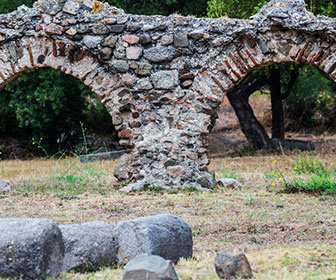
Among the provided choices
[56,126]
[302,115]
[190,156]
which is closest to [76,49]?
Result: [190,156]

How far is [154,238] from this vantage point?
3.31m

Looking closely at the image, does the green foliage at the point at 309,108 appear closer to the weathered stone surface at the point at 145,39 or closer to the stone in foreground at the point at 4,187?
the weathered stone surface at the point at 145,39

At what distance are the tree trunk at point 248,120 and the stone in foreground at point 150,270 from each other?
31.3 ft

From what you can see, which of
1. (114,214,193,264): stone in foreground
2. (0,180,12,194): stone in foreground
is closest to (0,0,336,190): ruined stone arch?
(0,180,12,194): stone in foreground

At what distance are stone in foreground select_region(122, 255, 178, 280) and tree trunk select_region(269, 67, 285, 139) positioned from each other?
32.3ft

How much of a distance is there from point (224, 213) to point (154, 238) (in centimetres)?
225

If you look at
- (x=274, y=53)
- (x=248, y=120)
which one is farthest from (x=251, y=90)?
(x=274, y=53)

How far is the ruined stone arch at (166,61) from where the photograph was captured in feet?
23.0

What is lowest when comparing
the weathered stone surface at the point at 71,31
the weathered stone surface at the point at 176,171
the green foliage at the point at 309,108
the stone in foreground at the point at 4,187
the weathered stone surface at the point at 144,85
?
the green foliage at the point at 309,108

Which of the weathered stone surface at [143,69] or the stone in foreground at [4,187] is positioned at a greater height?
the weathered stone surface at [143,69]

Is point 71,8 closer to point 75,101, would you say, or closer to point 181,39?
point 181,39

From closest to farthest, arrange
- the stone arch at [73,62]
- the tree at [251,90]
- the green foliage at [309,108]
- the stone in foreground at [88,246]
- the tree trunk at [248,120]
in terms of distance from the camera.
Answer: the stone in foreground at [88,246]
the stone arch at [73,62]
the tree at [251,90]
the tree trunk at [248,120]
the green foliage at [309,108]

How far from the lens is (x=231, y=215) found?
5332 millimetres

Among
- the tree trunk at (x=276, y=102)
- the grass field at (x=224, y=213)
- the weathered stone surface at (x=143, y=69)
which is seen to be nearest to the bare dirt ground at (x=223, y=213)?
the grass field at (x=224, y=213)
